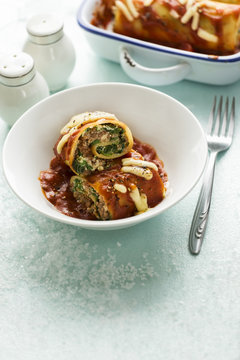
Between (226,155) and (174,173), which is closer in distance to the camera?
(174,173)

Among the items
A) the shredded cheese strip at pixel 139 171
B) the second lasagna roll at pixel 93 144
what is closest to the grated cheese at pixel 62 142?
the second lasagna roll at pixel 93 144

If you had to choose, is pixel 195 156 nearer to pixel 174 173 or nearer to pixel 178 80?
pixel 174 173

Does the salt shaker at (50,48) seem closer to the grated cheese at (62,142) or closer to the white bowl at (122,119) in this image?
the white bowl at (122,119)

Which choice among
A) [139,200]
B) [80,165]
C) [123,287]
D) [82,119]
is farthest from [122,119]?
[123,287]

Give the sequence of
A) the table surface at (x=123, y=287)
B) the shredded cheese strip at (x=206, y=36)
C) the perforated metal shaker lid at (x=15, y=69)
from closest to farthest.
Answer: the table surface at (x=123, y=287) < the perforated metal shaker lid at (x=15, y=69) < the shredded cheese strip at (x=206, y=36)

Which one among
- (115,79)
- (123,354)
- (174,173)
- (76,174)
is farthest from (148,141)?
(123,354)

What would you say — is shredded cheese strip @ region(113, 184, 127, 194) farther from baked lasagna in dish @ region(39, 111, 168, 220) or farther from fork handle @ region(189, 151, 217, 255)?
fork handle @ region(189, 151, 217, 255)

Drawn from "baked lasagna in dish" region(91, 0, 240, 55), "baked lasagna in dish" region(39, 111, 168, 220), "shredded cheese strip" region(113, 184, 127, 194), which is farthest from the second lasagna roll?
"baked lasagna in dish" region(91, 0, 240, 55)

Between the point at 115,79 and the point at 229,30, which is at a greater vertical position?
the point at 229,30
